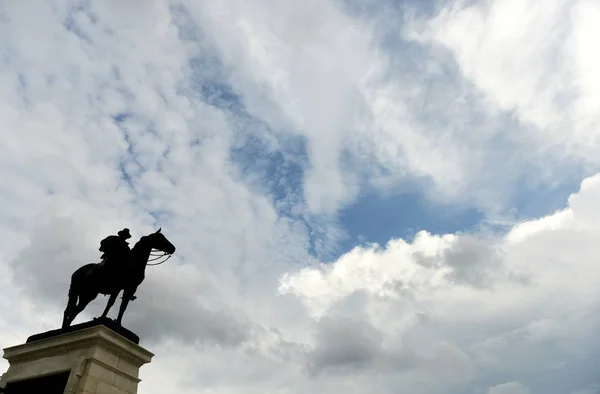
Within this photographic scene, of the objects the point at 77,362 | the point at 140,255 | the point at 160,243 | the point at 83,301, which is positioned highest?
the point at 160,243

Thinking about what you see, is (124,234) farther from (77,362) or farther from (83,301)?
(77,362)

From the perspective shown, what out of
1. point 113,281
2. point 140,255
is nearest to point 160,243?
point 140,255

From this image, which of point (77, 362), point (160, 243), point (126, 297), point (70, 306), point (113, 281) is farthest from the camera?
point (160, 243)

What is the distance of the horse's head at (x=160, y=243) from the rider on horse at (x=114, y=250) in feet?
2.50

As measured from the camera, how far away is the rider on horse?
14227mm

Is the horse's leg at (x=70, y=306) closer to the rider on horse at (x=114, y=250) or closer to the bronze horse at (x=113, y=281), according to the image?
the bronze horse at (x=113, y=281)

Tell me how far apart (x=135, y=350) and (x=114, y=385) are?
110cm

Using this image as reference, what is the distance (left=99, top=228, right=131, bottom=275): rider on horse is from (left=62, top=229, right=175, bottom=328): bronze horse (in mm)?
175

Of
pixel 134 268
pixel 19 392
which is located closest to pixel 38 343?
pixel 19 392

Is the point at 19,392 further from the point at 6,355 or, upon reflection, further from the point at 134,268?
the point at 134,268

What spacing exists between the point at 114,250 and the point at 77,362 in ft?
12.4

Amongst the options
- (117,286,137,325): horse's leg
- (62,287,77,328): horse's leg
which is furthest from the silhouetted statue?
(62,287,77,328): horse's leg

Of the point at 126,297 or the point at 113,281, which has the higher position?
the point at 113,281

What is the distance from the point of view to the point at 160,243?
50.2ft
